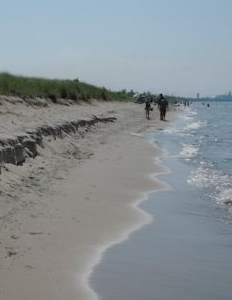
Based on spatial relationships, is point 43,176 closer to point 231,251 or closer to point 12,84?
point 231,251

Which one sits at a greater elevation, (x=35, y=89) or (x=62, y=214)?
(x=35, y=89)

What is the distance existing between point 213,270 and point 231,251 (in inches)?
34.3

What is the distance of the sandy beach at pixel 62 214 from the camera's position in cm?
468

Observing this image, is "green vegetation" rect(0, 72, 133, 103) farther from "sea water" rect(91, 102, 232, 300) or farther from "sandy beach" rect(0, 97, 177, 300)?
"sea water" rect(91, 102, 232, 300)

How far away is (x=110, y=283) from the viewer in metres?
4.72

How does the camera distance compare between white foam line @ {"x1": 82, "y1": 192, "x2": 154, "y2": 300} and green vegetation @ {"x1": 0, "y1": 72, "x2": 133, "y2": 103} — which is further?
green vegetation @ {"x1": 0, "y1": 72, "x2": 133, "y2": 103}

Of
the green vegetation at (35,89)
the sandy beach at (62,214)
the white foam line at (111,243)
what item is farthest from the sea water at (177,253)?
the green vegetation at (35,89)

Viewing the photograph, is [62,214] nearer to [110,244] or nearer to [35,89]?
[110,244]

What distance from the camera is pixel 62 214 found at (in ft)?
23.4

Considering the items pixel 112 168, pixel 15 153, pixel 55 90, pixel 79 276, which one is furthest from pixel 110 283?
pixel 55 90

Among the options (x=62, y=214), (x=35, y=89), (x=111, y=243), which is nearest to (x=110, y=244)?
(x=111, y=243)

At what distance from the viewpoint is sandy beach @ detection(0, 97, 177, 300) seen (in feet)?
15.3

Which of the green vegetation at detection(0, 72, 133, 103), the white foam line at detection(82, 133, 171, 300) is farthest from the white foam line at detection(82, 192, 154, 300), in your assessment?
the green vegetation at detection(0, 72, 133, 103)

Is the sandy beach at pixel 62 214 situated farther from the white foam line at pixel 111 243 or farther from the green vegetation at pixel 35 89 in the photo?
the green vegetation at pixel 35 89
